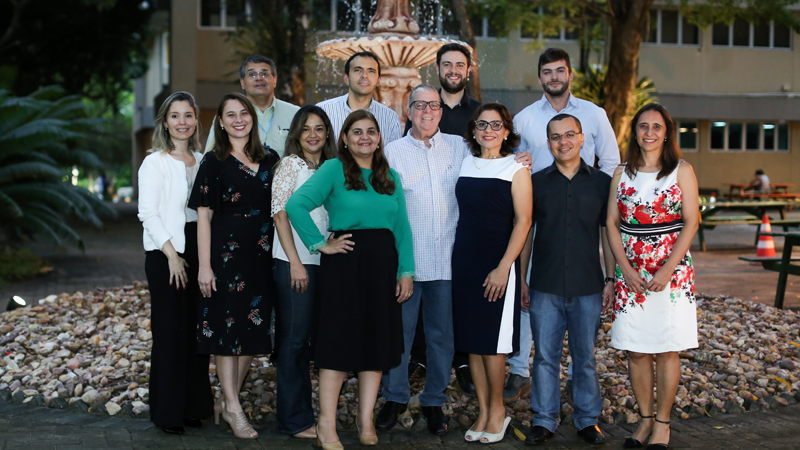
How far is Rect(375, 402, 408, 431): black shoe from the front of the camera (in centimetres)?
480

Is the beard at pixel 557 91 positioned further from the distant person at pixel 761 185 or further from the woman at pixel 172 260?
the distant person at pixel 761 185

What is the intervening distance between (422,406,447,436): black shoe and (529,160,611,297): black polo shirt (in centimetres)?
97

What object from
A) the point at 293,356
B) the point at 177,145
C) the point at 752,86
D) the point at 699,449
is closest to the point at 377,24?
the point at 177,145

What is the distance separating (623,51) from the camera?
45.3 feet

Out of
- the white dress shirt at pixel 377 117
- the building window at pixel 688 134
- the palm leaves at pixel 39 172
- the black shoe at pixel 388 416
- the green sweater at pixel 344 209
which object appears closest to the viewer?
the green sweater at pixel 344 209

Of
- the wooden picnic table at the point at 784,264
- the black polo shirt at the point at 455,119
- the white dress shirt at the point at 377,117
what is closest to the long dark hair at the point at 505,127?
the black polo shirt at the point at 455,119

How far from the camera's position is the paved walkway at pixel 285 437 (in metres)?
4.53

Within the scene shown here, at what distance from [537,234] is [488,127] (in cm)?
66

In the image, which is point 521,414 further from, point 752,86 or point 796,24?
point 752,86

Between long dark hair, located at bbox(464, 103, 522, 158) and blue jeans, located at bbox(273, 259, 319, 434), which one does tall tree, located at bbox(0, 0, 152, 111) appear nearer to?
blue jeans, located at bbox(273, 259, 319, 434)

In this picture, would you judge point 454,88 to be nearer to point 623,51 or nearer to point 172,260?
point 172,260

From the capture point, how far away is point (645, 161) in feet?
14.6

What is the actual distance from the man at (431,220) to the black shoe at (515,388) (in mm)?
612

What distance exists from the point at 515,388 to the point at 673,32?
99.7 ft
